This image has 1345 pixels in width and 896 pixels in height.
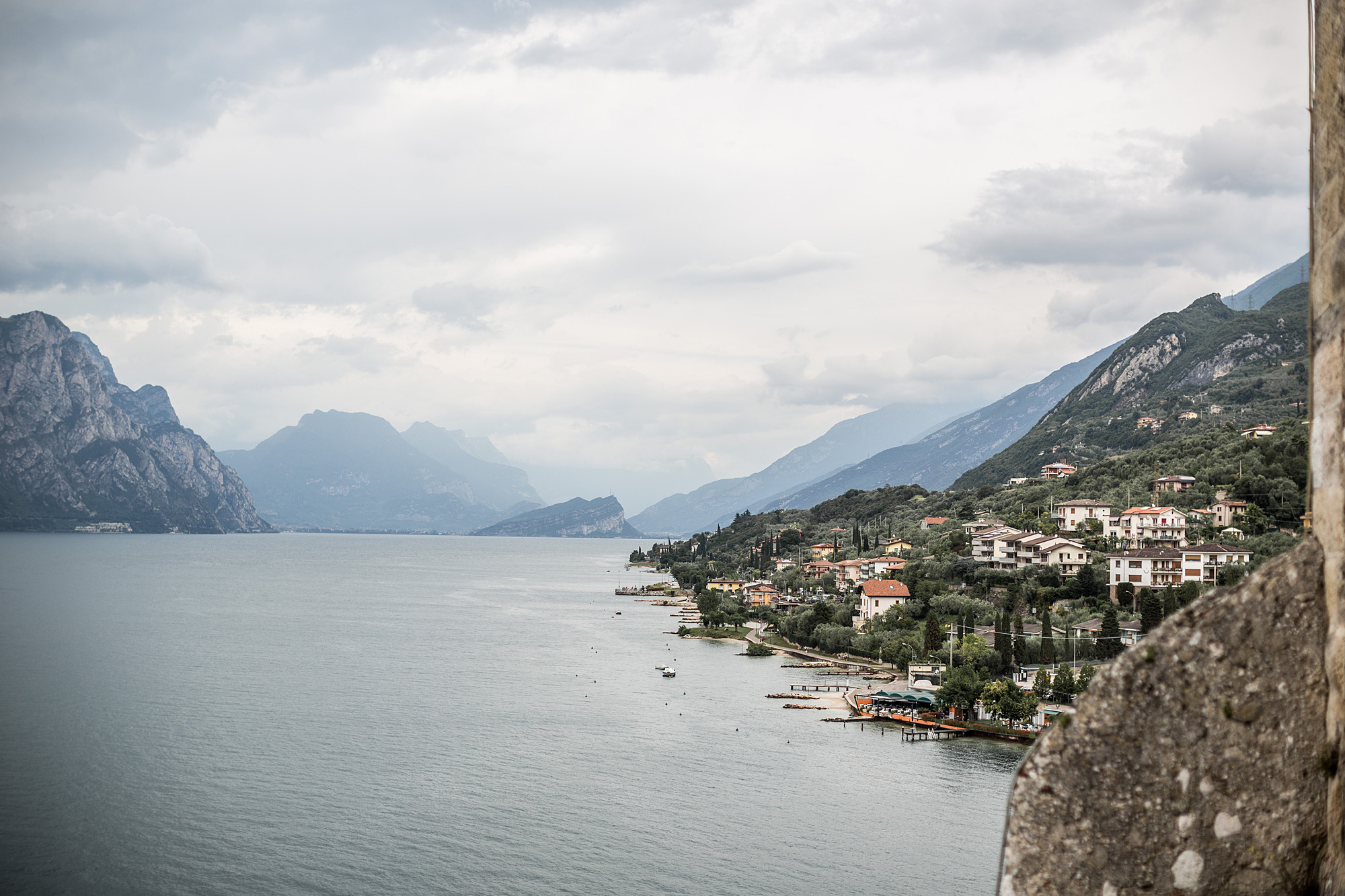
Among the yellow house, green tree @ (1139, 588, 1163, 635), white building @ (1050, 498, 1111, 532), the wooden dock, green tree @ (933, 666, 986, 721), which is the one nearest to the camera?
the wooden dock

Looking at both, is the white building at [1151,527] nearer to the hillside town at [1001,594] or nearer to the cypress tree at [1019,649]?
the hillside town at [1001,594]

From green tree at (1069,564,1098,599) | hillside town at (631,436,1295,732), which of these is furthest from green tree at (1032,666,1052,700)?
green tree at (1069,564,1098,599)

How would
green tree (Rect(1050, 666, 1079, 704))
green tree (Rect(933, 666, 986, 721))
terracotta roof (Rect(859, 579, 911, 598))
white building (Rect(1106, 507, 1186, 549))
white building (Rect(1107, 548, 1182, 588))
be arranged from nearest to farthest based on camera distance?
green tree (Rect(1050, 666, 1079, 704)) → green tree (Rect(933, 666, 986, 721)) → white building (Rect(1107, 548, 1182, 588)) → white building (Rect(1106, 507, 1186, 549)) → terracotta roof (Rect(859, 579, 911, 598))

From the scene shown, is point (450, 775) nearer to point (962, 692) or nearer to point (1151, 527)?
point (962, 692)

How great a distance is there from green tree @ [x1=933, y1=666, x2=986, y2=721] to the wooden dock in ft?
5.61

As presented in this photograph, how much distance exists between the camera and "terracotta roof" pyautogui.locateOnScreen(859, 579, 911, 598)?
238ft

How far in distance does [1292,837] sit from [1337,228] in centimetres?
229

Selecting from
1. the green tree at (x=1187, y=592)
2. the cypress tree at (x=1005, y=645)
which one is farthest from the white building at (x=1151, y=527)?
Result: the cypress tree at (x=1005, y=645)

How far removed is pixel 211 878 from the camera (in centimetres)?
2767

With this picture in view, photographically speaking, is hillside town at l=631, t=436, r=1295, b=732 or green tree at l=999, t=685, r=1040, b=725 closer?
Result: green tree at l=999, t=685, r=1040, b=725

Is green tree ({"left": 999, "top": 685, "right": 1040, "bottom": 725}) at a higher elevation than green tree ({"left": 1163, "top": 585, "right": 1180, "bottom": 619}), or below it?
below

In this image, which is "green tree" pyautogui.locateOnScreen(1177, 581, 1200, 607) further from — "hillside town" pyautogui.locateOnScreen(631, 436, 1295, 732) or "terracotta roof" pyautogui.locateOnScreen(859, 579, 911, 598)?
"terracotta roof" pyautogui.locateOnScreen(859, 579, 911, 598)

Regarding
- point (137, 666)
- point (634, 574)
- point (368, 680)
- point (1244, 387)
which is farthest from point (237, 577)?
point (1244, 387)

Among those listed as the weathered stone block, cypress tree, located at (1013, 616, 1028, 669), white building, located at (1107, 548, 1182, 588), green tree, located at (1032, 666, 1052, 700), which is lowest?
green tree, located at (1032, 666, 1052, 700)
